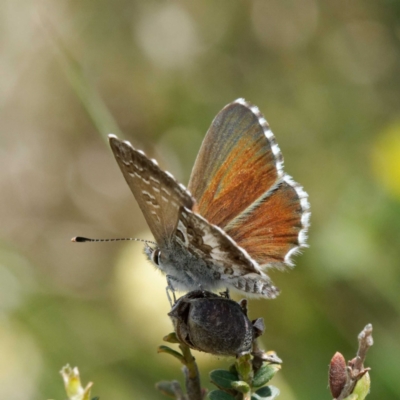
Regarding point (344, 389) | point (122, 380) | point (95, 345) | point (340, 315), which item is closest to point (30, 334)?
point (95, 345)

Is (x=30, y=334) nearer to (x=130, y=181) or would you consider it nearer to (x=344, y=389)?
(x=130, y=181)

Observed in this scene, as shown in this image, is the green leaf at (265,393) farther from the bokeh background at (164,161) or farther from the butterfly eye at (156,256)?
the bokeh background at (164,161)

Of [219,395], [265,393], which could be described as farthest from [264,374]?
[219,395]

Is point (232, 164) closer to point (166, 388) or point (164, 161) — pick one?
point (166, 388)

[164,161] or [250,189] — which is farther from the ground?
[164,161]

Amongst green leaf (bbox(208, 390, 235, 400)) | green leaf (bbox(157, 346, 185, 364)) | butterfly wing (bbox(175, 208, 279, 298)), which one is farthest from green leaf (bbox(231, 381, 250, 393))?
butterfly wing (bbox(175, 208, 279, 298))
